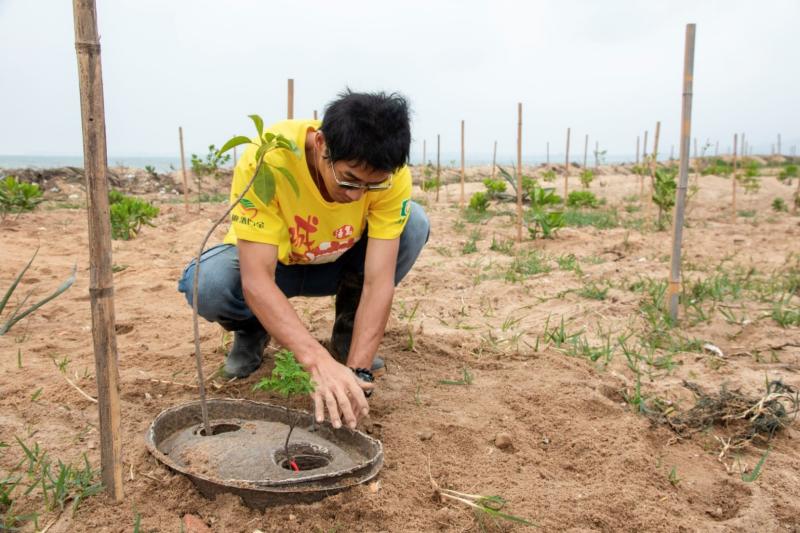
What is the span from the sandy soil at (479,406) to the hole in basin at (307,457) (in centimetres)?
17

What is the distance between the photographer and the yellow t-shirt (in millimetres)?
1971

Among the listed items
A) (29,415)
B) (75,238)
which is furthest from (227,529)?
(75,238)

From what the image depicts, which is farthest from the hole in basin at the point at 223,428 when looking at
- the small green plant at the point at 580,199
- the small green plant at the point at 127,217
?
the small green plant at the point at 580,199

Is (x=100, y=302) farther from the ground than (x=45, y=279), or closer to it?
farther from the ground

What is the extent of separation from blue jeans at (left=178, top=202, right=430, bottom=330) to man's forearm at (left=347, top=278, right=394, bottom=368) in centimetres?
39

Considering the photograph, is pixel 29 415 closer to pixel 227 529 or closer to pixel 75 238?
pixel 227 529

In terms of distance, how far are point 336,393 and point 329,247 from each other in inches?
29.3

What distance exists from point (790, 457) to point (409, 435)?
1.19 metres

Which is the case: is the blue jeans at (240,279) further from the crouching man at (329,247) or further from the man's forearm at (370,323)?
the man's forearm at (370,323)

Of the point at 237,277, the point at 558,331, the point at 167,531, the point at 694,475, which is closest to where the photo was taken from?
the point at 167,531

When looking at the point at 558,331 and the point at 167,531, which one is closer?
the point at 167,531

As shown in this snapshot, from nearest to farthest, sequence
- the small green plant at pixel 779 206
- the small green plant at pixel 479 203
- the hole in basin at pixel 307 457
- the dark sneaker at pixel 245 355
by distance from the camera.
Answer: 1. the hole in basin at pixel 307 457
2. the dark sneaker at pixel 245 355
3. the small green plant at pixel 479 203
4. the small green plant at pixel 779 206

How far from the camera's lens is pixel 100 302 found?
1.32 m

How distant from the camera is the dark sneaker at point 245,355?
2334mm
